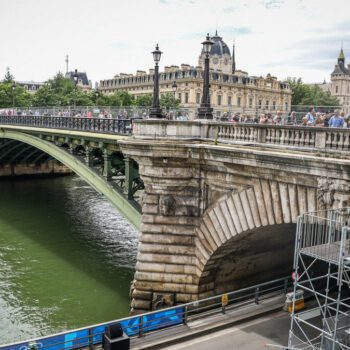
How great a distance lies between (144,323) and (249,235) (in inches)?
167

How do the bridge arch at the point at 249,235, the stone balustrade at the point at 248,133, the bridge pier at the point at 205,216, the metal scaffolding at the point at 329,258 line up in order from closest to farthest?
the metal scaffolding at the point at 329,258 → the stone balustrade at the point at 248,133 → the bridge arch at the point at 249,235 → the bridge pier at the point at 205,216

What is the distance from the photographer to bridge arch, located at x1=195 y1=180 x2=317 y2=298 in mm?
13442

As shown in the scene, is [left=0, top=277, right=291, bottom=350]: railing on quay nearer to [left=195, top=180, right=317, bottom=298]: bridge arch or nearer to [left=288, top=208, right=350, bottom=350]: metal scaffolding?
[left=195, top=180, right=317, bottom=298]: bridge arch

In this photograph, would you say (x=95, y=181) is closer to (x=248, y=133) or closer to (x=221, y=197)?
(x=221, y=197)

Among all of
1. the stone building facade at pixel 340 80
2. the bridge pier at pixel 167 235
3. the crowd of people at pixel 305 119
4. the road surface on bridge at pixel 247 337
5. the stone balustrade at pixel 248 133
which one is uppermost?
the stone building facade at pixel 340 80

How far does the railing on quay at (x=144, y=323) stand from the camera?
45.3ft

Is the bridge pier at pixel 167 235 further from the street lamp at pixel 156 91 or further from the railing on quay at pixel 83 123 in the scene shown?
the railing on quay at pixel 83 123

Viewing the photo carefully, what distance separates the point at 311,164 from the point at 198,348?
6.01 m

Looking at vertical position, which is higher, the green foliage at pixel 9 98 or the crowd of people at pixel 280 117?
the green foliage at pixel 9 98

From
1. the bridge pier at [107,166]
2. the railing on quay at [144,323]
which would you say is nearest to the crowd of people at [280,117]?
the bridge pier at [107,166]

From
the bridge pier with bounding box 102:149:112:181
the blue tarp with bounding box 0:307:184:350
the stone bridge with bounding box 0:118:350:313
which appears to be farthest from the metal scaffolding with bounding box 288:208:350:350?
the bridge pier with bounding box 102:149:112:181

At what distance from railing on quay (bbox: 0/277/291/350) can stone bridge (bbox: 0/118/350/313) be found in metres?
0.64

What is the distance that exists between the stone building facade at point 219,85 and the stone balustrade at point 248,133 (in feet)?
13.9

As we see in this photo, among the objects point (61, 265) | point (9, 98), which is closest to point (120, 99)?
point (9, 98)
